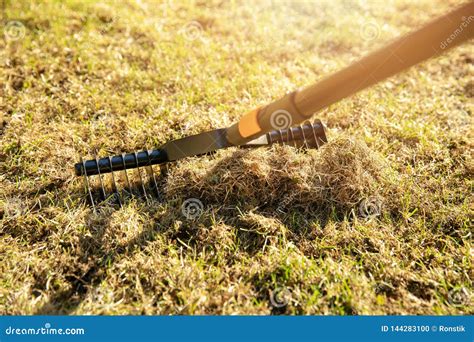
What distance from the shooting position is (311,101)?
2854 mm

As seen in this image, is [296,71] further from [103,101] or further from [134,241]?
[134,241]

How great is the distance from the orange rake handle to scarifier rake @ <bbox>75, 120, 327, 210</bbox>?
0.36 metres

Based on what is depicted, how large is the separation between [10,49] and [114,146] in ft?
7.04

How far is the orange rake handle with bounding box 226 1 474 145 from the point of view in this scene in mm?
2341

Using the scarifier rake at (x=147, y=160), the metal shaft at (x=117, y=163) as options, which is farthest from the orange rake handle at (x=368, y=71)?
the metal shaft at (x=117, y=163)

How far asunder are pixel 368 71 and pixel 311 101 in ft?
1.32

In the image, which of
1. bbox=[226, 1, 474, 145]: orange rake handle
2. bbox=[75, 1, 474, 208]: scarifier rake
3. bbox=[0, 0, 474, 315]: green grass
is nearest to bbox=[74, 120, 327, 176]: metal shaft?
bbox=[75, 1, 474, 208]: scarifier rake

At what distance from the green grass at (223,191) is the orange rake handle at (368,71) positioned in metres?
0.38

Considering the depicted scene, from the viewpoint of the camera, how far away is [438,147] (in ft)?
12.6


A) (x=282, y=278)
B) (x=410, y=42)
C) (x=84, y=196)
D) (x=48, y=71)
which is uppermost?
(x=48, y=71)

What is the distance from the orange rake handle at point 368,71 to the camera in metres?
2.34

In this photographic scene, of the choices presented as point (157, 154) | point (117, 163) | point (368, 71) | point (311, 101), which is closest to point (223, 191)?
point (157, 154)

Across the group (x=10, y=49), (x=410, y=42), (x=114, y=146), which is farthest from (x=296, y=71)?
(x=10, y=49)

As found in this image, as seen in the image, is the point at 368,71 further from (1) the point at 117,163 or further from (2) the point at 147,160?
(1) the point at 117,163
